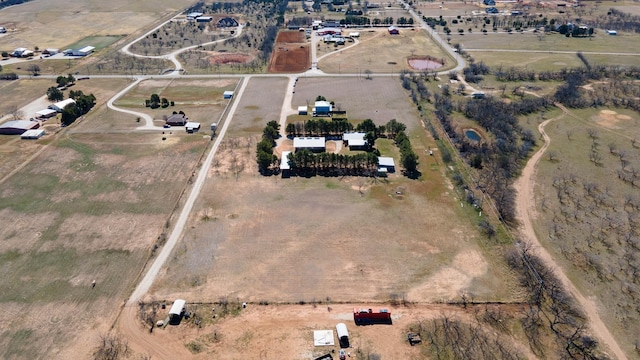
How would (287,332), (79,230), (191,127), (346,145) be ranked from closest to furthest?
1. (287,332)
2. (79,230)
3. (346,145)
4. (191,127)

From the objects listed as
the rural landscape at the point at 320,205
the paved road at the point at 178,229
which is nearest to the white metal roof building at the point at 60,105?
the rural landscape at the point at 320,205

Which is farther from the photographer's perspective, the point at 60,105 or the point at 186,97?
the point at 186,97

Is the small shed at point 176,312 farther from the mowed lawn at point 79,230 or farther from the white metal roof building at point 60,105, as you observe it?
the white metal roof building at point 60,105

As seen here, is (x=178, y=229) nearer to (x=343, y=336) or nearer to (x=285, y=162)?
(x=285, y=162)

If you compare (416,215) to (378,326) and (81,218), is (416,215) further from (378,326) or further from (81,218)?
(81,218)

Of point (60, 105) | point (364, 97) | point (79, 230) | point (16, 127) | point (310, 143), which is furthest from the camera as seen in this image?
point (364, 97)

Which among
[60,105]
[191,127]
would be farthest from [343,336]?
[60,105]
